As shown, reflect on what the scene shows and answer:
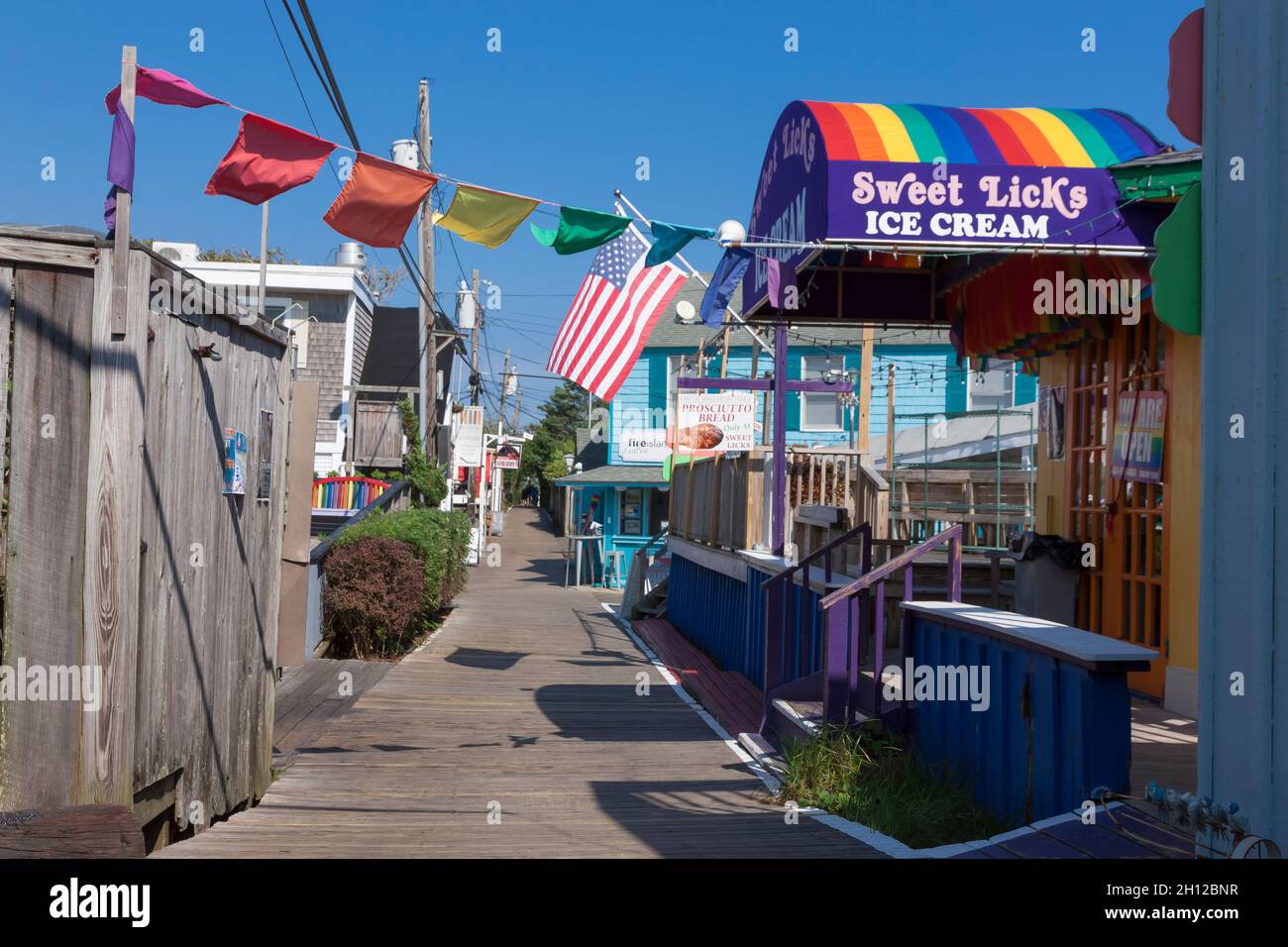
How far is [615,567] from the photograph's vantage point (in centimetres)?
3259

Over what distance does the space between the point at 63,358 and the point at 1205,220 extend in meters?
4.19

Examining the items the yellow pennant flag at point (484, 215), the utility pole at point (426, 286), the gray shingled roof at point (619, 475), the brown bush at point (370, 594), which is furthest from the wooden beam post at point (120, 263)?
the gray shingled roof at point (619, 475)

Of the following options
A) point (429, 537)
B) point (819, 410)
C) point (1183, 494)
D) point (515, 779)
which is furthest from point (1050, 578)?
point (819, 410)

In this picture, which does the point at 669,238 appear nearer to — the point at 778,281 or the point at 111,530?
the point at 778,281

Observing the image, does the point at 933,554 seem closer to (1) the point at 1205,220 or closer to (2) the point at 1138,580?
(2) the point at 1138,580

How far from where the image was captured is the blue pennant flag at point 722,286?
11.9m

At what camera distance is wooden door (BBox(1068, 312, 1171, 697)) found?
334 inches

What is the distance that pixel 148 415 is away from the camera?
16.3 ft

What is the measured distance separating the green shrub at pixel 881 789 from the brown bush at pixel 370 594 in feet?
25.0

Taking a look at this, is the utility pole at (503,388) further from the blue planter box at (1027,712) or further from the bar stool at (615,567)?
the blue planter box at (1027,712)

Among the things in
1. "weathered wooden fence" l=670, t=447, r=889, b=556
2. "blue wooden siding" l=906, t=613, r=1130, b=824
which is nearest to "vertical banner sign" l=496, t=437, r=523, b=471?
"weathered wooden fence" l=670, t=447, r=889, b=556

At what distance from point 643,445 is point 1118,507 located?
21.3 meters
